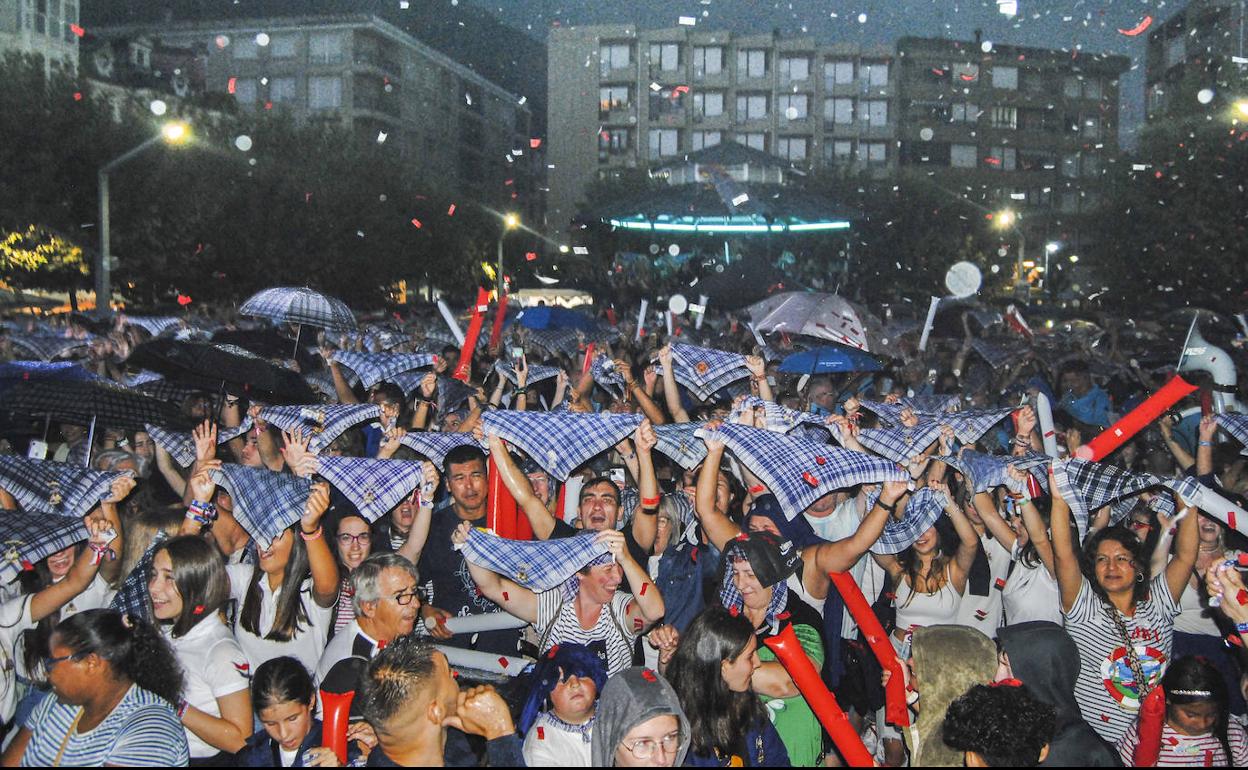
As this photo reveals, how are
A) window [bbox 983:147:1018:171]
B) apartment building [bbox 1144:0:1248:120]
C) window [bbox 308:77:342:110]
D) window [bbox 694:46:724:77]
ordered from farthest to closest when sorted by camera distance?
window [bbox 983:147:1018:171]
window [bbox 694:46:724:77]
window [bbox 308:77:342:110]
apartment building [bbox 1144:0:1248:120]

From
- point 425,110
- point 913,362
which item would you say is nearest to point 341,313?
point 913,362

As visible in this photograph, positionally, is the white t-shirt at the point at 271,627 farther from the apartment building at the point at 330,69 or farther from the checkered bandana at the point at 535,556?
the apartment building at the point at 330,69

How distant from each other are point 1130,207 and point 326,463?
103 feet

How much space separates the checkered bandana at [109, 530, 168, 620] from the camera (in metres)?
4.74

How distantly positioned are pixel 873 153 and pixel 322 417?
7608 centimetres

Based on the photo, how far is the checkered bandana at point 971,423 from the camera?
6551 mm

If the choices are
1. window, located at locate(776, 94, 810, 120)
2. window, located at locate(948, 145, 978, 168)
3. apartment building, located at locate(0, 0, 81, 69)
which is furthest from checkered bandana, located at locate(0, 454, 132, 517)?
window, located at locate(948, 145, 978, 168)

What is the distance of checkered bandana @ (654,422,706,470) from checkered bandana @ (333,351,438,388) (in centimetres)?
285

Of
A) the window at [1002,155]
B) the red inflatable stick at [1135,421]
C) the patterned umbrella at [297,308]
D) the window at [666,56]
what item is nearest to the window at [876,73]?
the window at [1002,155]

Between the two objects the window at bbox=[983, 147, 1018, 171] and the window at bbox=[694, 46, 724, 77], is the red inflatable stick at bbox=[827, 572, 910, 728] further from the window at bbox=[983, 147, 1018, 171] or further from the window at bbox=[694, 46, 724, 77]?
the window at bbox=[983, 147, 1018, 171]

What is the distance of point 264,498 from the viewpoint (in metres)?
5.28

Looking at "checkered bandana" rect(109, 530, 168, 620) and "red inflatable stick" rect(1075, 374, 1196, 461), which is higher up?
"red inflatable stick" rect(1075, 374, 1196, 461)

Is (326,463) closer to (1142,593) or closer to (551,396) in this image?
(1142,593)

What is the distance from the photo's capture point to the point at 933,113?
7950cm
